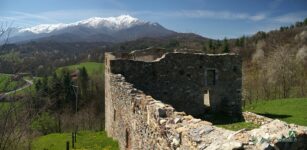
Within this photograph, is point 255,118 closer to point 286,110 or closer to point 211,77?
point 211,77

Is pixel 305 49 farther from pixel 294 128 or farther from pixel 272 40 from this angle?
pixel 294 128

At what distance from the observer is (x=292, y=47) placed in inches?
2990

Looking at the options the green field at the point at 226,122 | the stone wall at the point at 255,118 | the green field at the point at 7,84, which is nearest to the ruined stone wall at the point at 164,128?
the green field at the point at 7,84

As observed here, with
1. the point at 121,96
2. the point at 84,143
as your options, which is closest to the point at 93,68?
the point at 84,143

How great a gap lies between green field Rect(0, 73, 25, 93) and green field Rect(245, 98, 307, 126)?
15283 millimetres

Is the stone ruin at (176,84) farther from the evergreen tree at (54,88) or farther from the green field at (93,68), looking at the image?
the green field at (93,68)

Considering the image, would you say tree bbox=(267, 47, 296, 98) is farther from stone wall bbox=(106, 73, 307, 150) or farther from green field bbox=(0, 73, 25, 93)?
green field bbox=(0, 73, 25, 93)

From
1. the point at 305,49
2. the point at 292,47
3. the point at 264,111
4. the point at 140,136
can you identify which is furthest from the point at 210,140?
the point at 292,47

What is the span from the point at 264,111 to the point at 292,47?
52699mm

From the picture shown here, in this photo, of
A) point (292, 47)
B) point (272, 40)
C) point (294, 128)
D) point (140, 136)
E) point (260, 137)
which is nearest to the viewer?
point (260, 137)

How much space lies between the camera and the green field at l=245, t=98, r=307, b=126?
22.3 metres

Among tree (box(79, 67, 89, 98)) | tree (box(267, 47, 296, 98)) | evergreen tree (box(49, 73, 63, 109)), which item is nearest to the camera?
evergreen tree (box(49, 73, 63, 109))

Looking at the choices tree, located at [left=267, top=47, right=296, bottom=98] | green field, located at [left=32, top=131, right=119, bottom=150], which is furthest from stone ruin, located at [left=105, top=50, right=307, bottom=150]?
tree, located at [left=267, top=47, right=296, bottom=98]

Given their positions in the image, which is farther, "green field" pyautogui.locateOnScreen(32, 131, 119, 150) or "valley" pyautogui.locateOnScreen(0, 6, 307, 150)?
"green field" pyautogui.locateOnScreen(32, 131, 119, 150)
